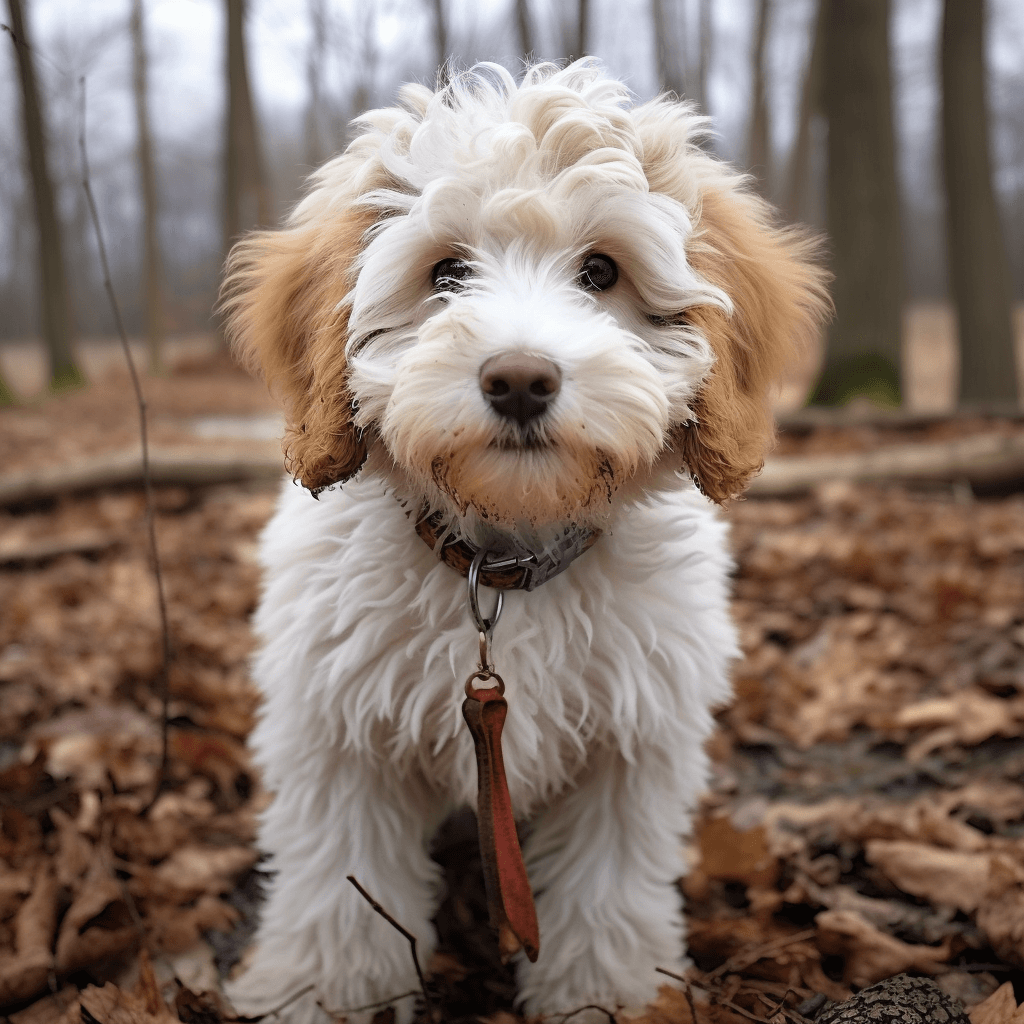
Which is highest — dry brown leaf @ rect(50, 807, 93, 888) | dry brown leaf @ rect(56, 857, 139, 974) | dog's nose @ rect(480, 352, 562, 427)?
dog's nose @ rect(480, 352, 562, 427)

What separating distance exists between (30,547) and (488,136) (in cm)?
402

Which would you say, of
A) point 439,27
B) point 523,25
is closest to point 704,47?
point 439,27

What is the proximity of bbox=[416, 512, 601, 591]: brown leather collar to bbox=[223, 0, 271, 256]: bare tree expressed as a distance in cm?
1286

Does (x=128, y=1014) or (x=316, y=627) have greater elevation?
(x=316, y=627)

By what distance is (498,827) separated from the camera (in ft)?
5.74

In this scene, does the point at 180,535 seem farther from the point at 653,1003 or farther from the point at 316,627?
the point at 653,1003

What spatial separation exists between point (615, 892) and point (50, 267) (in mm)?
14401

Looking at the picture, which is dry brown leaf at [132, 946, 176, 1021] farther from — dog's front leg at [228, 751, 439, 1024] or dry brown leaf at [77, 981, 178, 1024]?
dog's front leg at [228, 751, 439, 1024]

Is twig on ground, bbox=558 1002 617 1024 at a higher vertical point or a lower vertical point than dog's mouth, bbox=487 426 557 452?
lower

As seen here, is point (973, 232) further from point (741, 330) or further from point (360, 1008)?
point (360, 1008)

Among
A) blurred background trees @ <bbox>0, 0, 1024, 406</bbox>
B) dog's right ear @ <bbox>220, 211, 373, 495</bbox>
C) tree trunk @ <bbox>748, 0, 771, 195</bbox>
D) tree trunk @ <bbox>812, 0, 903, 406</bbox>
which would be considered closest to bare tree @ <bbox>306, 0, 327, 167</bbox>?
blurred background trees @ <bbox>0, 0, 1024, 406</bbox>

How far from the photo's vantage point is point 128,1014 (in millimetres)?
1862

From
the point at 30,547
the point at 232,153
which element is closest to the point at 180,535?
the point at 30,547

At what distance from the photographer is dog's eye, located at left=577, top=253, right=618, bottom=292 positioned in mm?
1856
